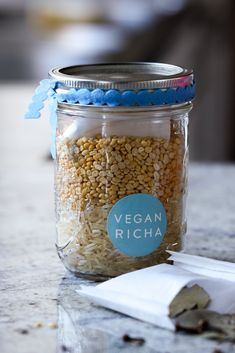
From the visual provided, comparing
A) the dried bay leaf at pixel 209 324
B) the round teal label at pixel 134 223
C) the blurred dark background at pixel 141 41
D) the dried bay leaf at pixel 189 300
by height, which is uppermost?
the round teal label at pixel 134 223

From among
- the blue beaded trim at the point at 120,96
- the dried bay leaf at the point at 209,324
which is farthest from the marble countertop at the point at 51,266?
the blue beaded trim at the point at 120,96

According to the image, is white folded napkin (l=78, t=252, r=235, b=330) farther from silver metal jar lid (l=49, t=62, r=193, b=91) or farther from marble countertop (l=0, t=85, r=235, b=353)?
silver metal jar lid (l=49, t=62, r=193, b=91)

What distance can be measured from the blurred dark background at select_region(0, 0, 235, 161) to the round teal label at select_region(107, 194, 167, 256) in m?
1.88

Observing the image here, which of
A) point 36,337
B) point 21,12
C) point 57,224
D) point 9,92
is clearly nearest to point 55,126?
point 57,224

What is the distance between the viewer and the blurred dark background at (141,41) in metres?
2.89

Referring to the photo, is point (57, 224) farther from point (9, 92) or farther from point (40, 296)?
point (9, 92)

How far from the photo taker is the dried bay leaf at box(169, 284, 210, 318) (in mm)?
678

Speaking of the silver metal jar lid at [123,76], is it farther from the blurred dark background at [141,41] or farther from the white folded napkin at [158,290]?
the blurred dark background at [141,41]

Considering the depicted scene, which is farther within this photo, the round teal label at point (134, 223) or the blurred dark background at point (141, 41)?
the blurred dark background at point (141, 41)

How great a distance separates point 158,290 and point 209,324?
0.18ft

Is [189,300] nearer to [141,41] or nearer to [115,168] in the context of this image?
[115,168]

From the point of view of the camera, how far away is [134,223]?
0.75 metres

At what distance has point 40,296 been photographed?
0.76 meters

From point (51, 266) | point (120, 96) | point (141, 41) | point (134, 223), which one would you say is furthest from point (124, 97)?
point (141, 41)
